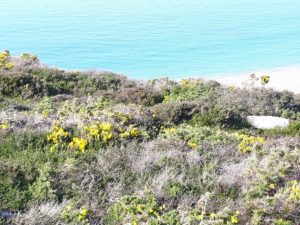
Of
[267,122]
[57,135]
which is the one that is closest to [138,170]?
[57,135]

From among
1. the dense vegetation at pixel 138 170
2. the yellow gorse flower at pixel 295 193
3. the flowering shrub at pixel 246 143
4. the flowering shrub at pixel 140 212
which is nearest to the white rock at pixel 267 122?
the dense vegetation at pixel 138 170

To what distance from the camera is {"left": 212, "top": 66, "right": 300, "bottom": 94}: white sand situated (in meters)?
32.2

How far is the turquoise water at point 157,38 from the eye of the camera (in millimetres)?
41844

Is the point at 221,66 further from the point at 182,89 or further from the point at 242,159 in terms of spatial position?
the point at 242,159

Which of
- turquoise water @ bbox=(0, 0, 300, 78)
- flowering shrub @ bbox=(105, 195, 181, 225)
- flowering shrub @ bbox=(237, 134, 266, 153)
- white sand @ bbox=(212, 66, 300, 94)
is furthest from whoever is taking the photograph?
turquoise water @ bbox=(0, 0, 300, 78)

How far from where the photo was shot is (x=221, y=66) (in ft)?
132

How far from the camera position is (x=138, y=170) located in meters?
6.97

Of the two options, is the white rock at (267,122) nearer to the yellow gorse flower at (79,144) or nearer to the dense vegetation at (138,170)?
the dense vegetation at (138,170)

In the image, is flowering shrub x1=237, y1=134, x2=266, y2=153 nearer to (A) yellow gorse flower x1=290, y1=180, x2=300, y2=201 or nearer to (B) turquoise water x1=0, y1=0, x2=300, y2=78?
(A) yellow gorse flower x1=290, y1=180, x2=300, y2=201

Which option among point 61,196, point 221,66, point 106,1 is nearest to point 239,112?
point 61,196

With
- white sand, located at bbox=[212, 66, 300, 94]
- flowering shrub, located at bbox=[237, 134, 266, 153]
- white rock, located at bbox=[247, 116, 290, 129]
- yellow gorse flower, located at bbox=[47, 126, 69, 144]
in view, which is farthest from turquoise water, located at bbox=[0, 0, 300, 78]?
yellow gorse flower, located at bbox=[47, 126, 69, 144]

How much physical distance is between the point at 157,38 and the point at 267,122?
1610 inches

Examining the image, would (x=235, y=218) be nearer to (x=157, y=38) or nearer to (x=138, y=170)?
(x=138, y=170)

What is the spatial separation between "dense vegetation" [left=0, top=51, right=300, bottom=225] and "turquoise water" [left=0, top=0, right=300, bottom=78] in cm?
2848
